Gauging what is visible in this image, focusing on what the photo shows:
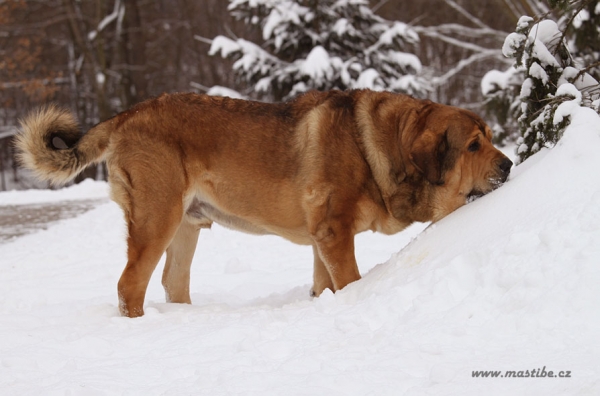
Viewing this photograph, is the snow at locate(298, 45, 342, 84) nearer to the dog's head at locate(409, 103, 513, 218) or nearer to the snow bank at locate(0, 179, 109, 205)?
the snow bank at locate(0, 179, 109, 205)

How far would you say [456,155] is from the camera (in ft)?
15.3

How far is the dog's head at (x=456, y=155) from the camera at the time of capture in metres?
4.62

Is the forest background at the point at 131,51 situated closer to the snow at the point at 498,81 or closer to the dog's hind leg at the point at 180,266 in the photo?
the snow at the point at 498,81

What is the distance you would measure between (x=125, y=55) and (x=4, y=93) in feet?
22.9

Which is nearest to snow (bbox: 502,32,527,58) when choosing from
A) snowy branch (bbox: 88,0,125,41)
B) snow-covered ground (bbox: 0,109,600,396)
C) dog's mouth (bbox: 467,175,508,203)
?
snow-covered ground (bbox: 0,109,600,396)

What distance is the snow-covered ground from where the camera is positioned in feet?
8.57

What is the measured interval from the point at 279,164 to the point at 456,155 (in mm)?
1399

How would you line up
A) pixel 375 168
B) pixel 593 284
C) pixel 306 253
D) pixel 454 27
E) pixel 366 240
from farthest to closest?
1. pixel 454 27
2. pixel 366 240
3. pixel 306 253
4. pixel 375 168
5. pixel 593 284

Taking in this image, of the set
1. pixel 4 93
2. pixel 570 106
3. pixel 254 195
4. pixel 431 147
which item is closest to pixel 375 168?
pixel 431 147

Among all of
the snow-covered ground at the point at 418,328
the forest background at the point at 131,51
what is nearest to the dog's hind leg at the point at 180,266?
the snow-covered ground at the point at 418,328

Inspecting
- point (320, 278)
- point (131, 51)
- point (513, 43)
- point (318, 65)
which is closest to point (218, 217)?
point (320, 278)

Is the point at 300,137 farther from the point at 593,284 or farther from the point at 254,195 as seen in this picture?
the point at 593,284

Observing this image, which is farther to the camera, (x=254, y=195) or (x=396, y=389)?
(x=254, y=195)

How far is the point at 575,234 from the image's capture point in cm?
302
